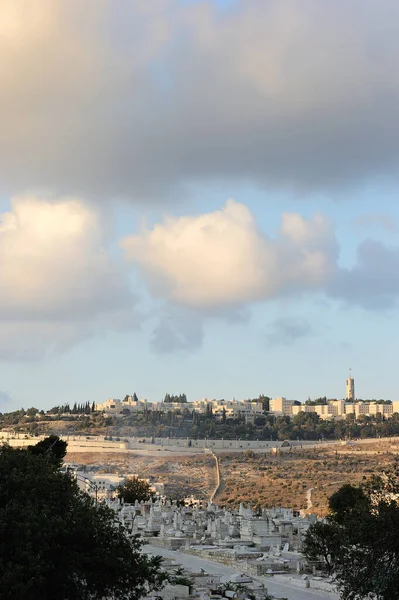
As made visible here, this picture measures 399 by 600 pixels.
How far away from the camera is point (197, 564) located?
38.6 meters

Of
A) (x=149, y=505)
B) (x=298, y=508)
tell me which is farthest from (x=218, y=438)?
(x=149, y=505)

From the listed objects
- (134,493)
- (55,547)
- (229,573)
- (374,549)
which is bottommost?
(229,573)

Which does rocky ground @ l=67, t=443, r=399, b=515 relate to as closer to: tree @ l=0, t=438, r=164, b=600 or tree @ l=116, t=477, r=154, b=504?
tree @ l=116, t=477, r=154, b=504

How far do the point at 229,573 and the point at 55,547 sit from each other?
16293 millimetres

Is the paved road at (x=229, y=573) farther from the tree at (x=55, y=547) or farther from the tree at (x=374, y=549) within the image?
the tree at (x=55, y=547)

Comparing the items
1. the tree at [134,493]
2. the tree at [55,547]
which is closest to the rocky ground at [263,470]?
the tree at [134,493]

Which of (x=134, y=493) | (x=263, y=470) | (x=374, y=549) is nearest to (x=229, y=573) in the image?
(x=374, y=549)

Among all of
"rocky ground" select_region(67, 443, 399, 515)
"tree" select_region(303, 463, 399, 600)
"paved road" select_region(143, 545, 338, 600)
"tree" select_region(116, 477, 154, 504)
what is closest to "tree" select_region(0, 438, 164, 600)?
"tree" select_region(303, 463, 399, 600)

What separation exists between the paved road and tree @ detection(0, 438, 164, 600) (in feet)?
30.2

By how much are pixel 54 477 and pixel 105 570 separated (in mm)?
3718

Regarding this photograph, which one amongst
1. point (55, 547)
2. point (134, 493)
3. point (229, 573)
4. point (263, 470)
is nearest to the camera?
point (55, 547)

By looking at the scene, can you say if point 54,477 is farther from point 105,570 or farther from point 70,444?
point 70,444

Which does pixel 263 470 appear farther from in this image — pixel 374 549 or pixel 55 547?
pixel 55 547

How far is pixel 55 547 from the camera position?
21188 millimetres
